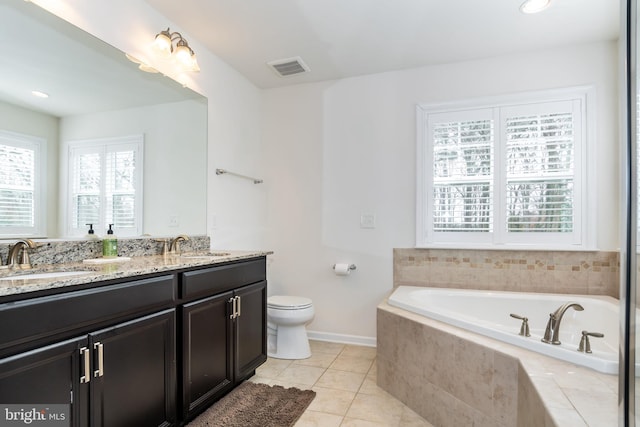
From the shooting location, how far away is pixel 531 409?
131 cm

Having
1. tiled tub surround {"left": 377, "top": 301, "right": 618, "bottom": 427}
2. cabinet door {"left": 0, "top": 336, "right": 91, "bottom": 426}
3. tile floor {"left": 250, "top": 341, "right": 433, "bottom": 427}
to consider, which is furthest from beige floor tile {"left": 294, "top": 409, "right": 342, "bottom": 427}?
cabinet door {"left": 0, "top": 336, "right": 91, "bottom": 426}

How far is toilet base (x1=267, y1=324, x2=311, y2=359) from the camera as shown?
2.79 metres

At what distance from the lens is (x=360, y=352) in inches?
116

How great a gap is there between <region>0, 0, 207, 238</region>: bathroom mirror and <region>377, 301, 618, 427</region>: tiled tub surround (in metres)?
1.64

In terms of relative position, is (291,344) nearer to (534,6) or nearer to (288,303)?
(288,303)


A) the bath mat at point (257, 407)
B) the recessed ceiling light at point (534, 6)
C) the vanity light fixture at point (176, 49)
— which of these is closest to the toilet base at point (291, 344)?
the bath mat at point (257, 407)

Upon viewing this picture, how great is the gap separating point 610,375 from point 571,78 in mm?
2192

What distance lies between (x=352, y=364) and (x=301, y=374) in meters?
0.43

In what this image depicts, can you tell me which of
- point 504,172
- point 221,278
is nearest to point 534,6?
point 504,172

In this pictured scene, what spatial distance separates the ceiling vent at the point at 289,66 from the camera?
2.86m

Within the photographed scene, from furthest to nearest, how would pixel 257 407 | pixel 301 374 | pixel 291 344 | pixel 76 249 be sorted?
pixel 291 344 → pixel 301 374 → pixel 257 407 → pixel 76 249

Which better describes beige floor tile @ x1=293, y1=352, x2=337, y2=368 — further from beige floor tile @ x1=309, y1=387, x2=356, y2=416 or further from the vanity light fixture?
the vanity light fixture

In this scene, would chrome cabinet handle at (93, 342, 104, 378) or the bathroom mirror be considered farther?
the bathroom mirror

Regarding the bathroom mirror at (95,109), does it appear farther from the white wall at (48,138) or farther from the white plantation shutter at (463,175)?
the white plantation shutter at (463,175)
